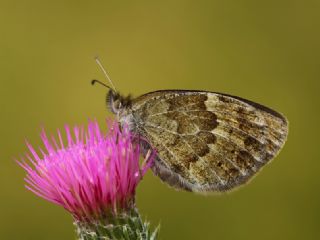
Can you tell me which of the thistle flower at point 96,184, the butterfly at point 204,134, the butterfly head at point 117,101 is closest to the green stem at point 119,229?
the thistle flower at point 96,184

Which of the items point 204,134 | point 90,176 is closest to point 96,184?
point 90,176

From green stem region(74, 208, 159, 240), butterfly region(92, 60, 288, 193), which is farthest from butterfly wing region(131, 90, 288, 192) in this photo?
green stem region(74, 208, 159, 240)

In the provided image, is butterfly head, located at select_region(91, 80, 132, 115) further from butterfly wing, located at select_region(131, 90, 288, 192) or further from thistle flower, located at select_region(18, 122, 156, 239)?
thistle flower, located at select_region(18, 122, 156, 239)

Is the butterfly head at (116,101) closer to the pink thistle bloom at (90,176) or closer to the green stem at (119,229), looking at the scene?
the pink thistle bloom at (90,176)

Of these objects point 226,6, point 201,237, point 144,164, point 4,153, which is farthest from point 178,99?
point 226,6

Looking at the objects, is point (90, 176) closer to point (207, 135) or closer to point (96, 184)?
point (96, 184)

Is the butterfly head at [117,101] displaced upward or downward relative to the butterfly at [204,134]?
upward

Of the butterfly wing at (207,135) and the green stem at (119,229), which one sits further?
the butterfly wing at (207,135)
